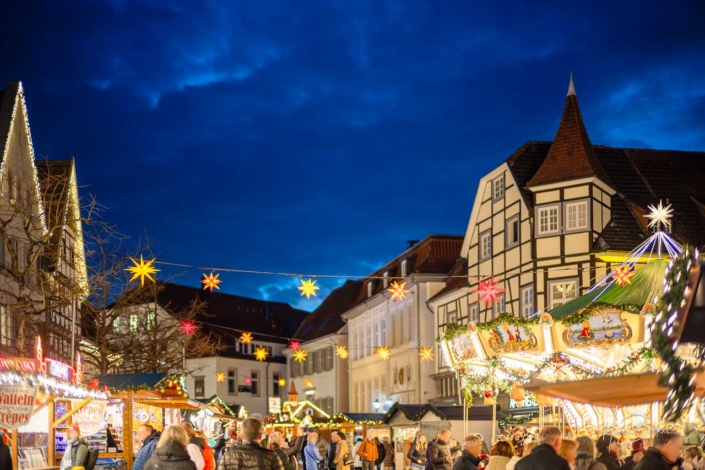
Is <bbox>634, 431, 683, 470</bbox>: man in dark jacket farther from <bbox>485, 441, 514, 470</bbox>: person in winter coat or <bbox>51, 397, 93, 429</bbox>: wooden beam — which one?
<bbox>51, 397, 93, 429</bbox>: wooden beam

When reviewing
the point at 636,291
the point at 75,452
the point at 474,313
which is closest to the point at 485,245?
the point at 474,313

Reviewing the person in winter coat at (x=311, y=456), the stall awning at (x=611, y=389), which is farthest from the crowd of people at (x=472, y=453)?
the person in winter coat at (x=311, y=456)

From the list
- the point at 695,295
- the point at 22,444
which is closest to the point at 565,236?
the point at 22,444

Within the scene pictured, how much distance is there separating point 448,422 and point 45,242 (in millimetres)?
14353

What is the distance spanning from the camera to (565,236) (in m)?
36.8

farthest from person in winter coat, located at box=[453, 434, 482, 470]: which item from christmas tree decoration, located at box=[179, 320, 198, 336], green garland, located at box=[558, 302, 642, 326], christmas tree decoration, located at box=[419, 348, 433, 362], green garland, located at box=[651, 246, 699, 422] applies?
christmas tree decoration, located at box=[419, 348, 433, 362]

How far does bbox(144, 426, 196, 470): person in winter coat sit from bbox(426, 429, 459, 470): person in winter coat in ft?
25.2

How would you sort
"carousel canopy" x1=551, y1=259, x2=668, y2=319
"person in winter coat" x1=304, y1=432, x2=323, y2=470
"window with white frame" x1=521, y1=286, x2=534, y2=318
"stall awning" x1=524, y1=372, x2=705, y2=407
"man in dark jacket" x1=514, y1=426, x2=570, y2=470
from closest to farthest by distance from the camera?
"stall awning" x1=524, y1=372, x2=705, y2=407
"man in dark jacket" x1=514, y1=426, x2=570, y2=470
"carousel canopy" x1=551, y1=259, x2=668, y2=319
"person in winter coat" x1=304, y1=432, x2=323, y2=470
"window with white frame" x1=521, y1=286, x2=534, y2=318

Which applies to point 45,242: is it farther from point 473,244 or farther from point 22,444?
point 473,244

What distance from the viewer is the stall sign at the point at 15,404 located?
15086mm

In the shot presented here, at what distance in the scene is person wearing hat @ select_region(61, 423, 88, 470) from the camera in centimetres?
1588

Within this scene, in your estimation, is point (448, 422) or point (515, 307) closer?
point (448, 422)

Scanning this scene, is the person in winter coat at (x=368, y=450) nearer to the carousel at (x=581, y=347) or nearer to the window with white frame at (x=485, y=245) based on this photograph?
the carousel at (x=581, y=347)

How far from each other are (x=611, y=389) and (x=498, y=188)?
3251cm
